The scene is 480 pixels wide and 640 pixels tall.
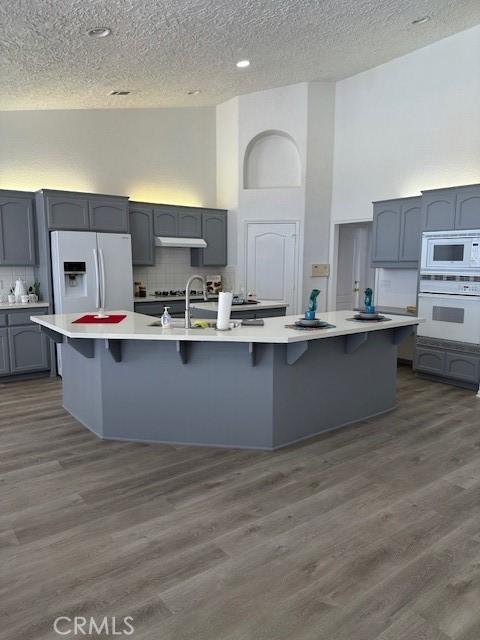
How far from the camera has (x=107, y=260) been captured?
5.71m

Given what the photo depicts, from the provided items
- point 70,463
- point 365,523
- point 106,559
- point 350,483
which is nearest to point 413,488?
point 350,483

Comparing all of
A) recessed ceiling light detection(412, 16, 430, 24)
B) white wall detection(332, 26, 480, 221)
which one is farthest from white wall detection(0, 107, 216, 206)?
recessed ceiling light detection(412, 16, 430, 24)

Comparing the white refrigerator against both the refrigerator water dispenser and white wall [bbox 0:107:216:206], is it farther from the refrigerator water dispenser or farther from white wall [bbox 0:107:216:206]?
white wall [bbox 0:107:216:206]

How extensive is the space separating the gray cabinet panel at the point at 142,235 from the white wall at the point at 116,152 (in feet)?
1.64

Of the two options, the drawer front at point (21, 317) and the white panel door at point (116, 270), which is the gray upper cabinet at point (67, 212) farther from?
the drawer front at point (21, 317)

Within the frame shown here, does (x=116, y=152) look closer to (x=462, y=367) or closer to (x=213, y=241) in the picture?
(x=213, y=241)

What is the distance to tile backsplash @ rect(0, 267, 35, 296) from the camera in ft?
18.8

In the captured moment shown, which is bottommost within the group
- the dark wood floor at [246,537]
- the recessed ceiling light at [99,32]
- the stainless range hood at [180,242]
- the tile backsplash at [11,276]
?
the dark wood floor at [246,537]

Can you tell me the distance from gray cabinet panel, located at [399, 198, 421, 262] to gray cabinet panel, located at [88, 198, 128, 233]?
3563mm

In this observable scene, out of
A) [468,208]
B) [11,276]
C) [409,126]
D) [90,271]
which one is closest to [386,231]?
[468,208]

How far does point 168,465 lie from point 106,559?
3.39 ft

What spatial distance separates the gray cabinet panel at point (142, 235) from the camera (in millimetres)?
6344

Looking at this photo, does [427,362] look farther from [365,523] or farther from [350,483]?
[365,523]

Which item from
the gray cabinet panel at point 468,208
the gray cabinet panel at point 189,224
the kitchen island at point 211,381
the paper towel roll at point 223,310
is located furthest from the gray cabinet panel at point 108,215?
the gray cabinet panel at point 468,208
